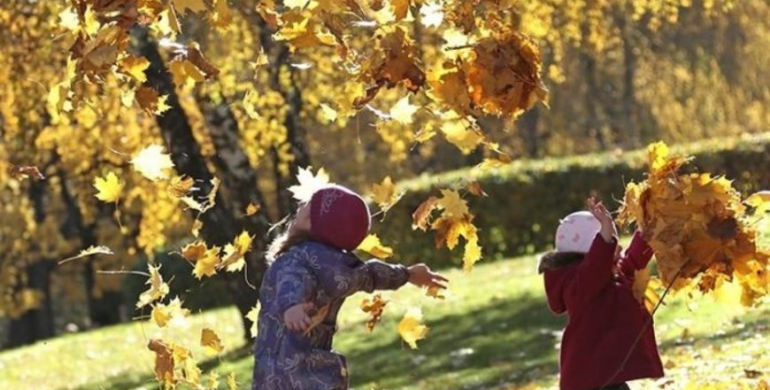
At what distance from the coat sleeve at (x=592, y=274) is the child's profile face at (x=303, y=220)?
1137 mm

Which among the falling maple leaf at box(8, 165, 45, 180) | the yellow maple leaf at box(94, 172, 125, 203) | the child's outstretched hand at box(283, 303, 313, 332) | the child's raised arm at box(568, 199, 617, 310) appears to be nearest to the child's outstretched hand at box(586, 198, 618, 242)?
the child's raised arm at box(568, 199, 617, 310)

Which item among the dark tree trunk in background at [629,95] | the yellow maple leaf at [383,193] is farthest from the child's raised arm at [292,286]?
the dark tree trunk in background at [629,95]

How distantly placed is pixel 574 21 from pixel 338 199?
32.3ft

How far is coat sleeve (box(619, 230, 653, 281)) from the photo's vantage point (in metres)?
6.20

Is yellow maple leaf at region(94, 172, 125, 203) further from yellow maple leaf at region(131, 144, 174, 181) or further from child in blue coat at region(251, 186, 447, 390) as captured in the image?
child in blue coat at region(251, 186, 447, 390)

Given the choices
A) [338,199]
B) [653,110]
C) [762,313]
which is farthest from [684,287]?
[653,110]

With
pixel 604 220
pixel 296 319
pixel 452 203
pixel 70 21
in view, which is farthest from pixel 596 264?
pixel 70 21

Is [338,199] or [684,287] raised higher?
[338,199]

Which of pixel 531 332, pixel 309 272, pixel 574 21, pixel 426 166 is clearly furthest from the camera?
pixel 426 166

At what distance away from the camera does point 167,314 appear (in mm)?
6883

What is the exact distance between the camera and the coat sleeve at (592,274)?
6.09 m

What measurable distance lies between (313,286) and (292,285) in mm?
88

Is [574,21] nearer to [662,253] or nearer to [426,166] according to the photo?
[662,253]

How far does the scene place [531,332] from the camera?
1317 cm
